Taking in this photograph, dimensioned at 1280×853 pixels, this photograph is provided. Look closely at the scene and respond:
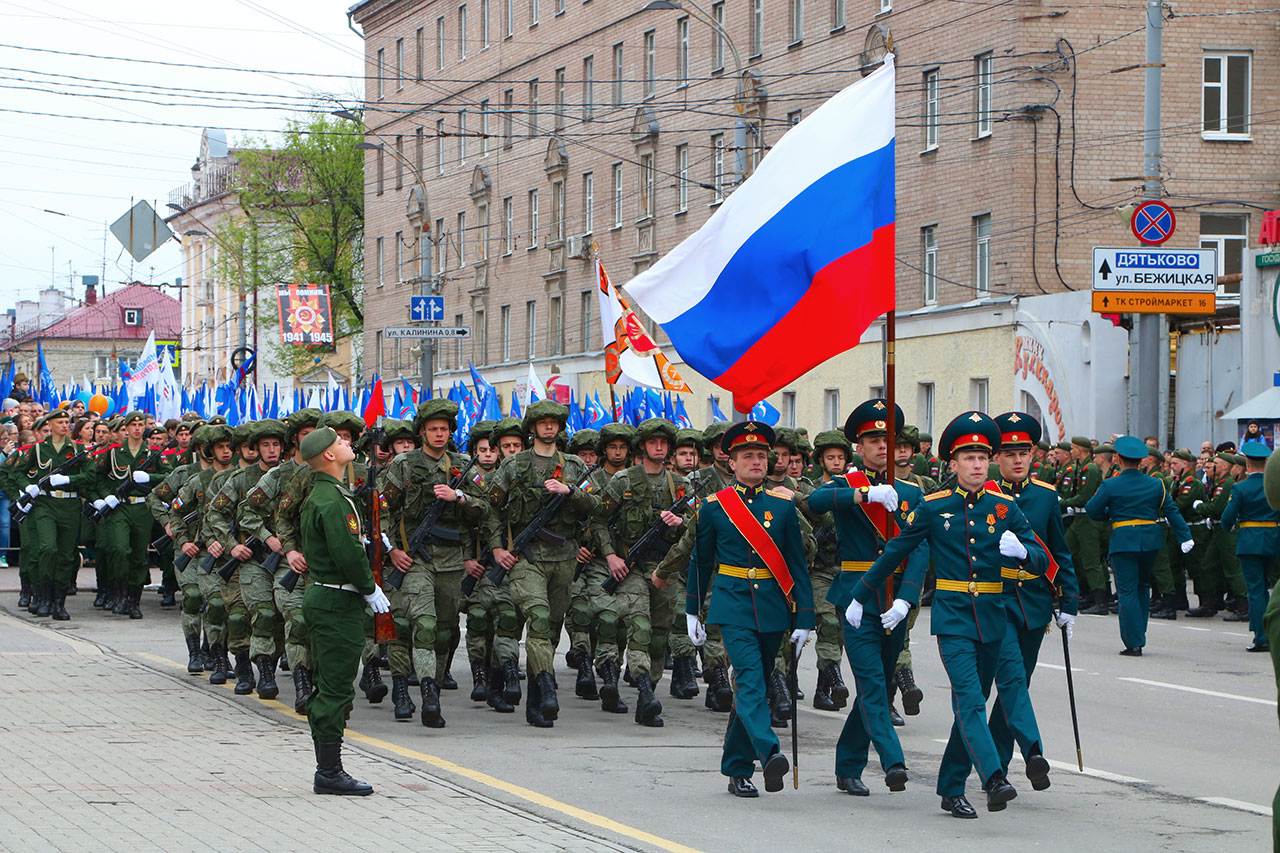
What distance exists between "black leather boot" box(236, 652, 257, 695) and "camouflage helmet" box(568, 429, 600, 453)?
2.64m

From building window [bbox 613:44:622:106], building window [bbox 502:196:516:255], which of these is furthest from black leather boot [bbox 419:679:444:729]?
building window [bbox 502:196:516:255]

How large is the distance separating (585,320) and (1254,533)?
1443 inches

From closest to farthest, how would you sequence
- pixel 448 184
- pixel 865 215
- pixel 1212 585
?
1. pixel 865 215
2. pixel 1212 585
3. pixel 448 184

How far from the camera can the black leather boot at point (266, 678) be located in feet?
45.1

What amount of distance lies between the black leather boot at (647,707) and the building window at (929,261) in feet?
87.4

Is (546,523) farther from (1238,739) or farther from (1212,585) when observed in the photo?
(1212,585)

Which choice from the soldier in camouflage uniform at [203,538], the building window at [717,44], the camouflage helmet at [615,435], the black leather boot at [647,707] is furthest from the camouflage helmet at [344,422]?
the building window at [717,44]

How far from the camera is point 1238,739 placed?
40.1 ft

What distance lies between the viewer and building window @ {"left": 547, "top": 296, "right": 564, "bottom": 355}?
5591 centimetres

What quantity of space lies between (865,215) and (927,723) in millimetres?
3712

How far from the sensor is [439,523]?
13.1 metres

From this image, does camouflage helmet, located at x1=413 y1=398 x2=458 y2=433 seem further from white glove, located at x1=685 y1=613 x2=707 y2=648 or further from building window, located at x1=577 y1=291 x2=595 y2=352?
building window, located at x1=577 y1=291 x2=595 y2=352

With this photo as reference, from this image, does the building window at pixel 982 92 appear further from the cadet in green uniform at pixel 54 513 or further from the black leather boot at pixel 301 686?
the black leather boot at pixel 301 686

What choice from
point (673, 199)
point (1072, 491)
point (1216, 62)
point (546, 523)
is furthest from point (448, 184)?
point (546, 523)
